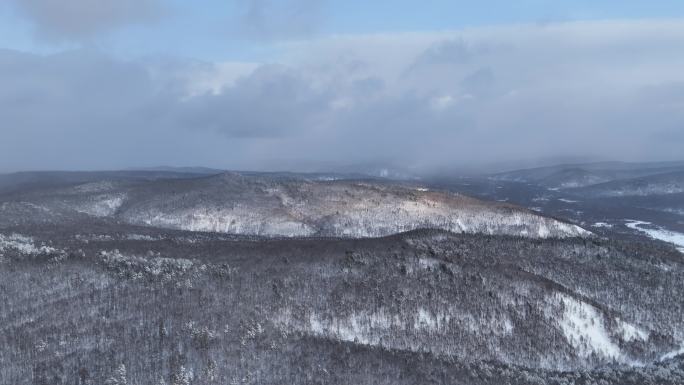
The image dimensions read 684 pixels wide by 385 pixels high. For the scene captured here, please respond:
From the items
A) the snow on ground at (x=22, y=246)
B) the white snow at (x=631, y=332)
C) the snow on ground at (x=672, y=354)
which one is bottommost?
the snow on ground at (x=672, y=354)

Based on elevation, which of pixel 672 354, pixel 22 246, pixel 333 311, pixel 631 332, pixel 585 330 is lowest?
A: pixel 672 354

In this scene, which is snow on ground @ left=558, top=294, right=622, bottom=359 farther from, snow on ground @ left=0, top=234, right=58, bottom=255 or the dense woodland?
snow on ground @ left=0, top=234, right=58, bottom=255

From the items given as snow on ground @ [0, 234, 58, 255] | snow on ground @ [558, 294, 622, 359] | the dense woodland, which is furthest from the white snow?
snow on ground @ [0, 234, 58, 255]

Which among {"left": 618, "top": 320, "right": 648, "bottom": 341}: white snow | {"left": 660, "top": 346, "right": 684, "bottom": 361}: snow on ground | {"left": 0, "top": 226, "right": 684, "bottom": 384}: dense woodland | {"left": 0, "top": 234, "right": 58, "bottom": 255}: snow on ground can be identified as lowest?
{"left": 660, "top": 346, "right": 684, "bottom": 361}: snow on ground

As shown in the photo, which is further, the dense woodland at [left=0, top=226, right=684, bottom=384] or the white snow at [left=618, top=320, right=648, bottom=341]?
the white snow at [left=618, top=320, right=648, bottom=341]

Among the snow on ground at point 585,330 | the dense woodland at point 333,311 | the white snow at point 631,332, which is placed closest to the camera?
the dense woodland at point 333,311

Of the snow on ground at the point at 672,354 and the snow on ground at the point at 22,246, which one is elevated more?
the snow on ground at the point at 22,246

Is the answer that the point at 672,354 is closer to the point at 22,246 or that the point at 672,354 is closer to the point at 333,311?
the point at 333,311

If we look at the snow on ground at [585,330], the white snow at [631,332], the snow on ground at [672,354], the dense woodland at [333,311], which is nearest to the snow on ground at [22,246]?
the dense woodland at [333,311]

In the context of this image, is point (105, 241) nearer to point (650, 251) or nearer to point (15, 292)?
point (15, 292)

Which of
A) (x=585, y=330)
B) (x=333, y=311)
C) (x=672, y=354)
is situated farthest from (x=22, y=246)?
(x=672, y=354)

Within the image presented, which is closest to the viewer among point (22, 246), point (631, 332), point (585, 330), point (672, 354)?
point (672, 354)

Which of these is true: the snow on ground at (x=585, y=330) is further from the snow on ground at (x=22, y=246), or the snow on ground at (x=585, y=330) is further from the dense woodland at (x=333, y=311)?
the snow on ground at (x=22, y=246)
